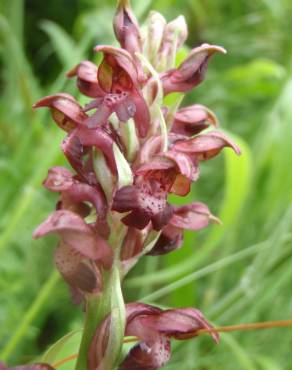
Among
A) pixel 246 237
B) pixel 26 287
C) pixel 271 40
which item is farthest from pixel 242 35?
pixel 26 287

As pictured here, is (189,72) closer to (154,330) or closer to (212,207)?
(154,330)

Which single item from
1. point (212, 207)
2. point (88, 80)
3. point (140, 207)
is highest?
point (88, 80)

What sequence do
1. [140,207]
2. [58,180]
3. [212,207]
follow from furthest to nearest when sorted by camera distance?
[212,207], [58,180], [140,207]

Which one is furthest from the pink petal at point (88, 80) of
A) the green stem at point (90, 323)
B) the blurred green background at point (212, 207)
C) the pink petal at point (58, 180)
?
the blurred green background at point (212, 207)

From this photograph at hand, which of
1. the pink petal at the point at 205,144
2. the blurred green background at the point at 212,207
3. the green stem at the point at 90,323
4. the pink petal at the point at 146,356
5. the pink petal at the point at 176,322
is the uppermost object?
the pink petal at the point at 205,144

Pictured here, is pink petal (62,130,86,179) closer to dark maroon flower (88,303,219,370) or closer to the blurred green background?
dark maroon flower (88,303,219,370)

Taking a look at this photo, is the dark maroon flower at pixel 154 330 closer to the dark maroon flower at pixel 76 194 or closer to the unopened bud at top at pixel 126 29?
the dark maroon flower at pixel 76 194

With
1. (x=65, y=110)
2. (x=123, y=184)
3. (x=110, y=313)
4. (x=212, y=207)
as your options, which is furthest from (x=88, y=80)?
(x=212, y=207)

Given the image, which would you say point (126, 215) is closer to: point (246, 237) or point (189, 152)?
point (189, 152)
